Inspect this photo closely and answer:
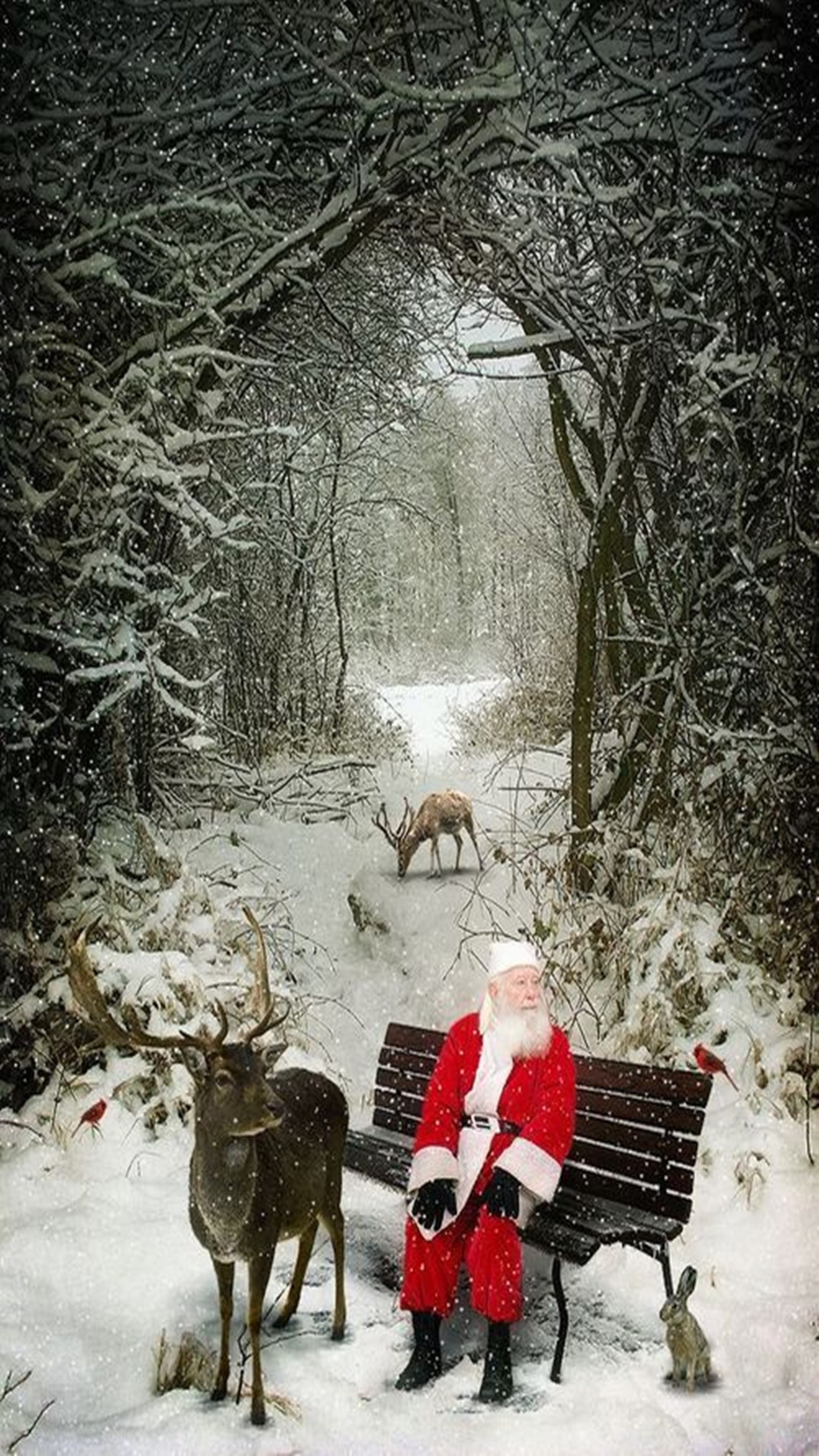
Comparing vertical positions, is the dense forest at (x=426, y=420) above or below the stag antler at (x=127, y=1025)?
above

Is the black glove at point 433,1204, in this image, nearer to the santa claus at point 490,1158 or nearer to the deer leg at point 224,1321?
the santa claus at point 490,1158

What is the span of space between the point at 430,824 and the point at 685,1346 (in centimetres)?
186

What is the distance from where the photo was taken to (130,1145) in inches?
133

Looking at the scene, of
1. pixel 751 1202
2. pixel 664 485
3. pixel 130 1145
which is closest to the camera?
pixel 751 1202

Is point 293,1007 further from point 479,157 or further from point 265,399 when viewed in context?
point 479,157

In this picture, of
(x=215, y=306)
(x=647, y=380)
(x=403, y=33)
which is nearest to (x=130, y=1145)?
(x=215, y=306)

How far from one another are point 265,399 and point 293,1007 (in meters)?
2.29

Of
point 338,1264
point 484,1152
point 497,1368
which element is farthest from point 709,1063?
point 338,1264

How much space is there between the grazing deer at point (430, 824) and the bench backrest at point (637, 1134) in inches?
39.9

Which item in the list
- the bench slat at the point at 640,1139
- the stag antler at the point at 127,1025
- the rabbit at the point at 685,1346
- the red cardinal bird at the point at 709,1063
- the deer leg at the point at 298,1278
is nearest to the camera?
the stag antler at the point at 127,1025

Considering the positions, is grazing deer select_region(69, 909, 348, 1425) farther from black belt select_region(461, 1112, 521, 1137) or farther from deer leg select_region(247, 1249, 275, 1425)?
black belt select_region(461, 1112, 521, 1137)

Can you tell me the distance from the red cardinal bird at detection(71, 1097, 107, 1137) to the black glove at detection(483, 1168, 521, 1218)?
Answer: 1305 millimetres

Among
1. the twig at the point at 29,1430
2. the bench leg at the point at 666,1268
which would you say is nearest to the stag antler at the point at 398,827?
the bench leg at the point at 666,1268

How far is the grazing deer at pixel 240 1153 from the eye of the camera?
7.54ft
